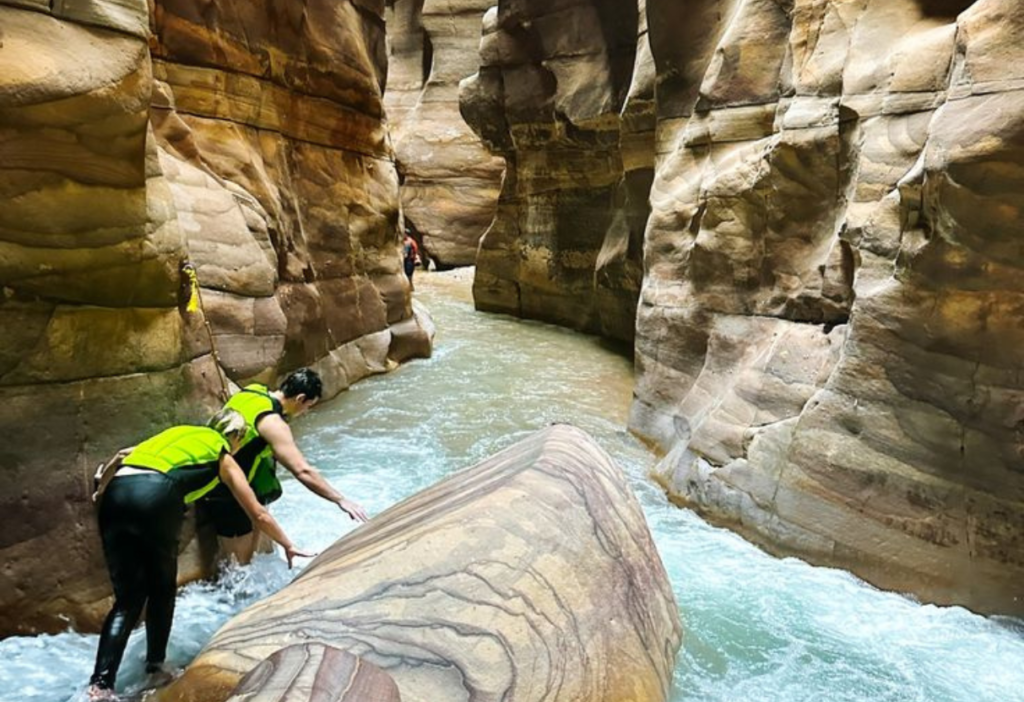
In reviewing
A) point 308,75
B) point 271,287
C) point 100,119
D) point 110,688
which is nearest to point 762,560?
point 110,688

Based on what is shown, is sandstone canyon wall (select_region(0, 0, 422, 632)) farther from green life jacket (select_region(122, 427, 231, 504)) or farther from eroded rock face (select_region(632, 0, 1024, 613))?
eroded rock face (select_region(632, 0, 1024, 613))

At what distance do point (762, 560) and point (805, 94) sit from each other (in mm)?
3164

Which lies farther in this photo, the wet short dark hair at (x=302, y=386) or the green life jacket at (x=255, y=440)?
the wet short dark hair at (x=302, y=386)

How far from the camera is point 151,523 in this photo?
120 inches

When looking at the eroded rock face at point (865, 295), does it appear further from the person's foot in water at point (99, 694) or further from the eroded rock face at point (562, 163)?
the eroded rock face at point (562, 163)

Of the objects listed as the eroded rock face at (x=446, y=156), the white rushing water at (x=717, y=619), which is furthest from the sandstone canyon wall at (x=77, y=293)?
the eroded rock face at (x=446, y=156)

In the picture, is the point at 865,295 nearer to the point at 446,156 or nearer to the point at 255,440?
the point at 255,440

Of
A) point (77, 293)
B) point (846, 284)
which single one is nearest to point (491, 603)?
point (77, 293)

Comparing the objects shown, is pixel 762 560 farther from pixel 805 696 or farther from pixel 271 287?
pixel 271 287

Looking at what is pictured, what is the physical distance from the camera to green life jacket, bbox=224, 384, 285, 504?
357 cm

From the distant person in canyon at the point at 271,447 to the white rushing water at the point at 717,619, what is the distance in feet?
1.59

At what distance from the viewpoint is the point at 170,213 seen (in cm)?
418

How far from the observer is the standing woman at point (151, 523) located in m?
3.03

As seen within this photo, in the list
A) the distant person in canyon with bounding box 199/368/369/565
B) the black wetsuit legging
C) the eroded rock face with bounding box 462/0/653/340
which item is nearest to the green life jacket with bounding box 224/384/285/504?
the distant person in canyon with bounding box 199/368/369/565
